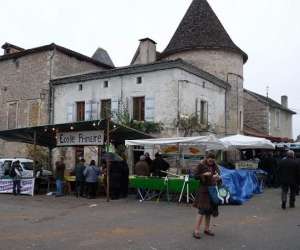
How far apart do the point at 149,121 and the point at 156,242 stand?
1469cm

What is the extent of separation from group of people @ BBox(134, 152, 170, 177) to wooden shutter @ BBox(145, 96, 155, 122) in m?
5.72

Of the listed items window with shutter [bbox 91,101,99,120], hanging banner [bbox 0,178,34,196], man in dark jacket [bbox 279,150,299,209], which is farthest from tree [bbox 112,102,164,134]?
man in dark jacket [bbox 279,150,299,209]

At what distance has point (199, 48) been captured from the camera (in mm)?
27016

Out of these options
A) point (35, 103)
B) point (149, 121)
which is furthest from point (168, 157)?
point (35, 103)

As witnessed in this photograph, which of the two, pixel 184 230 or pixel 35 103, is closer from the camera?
pixel 184 230

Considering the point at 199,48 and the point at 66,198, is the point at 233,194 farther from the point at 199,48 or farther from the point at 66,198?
the point at 199,48

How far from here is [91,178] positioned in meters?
15.9

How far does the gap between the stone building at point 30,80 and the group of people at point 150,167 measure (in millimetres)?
11550

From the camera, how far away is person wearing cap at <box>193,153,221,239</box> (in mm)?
8141

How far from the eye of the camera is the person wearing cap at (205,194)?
8.14 meters

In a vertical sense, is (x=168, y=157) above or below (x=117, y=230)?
above

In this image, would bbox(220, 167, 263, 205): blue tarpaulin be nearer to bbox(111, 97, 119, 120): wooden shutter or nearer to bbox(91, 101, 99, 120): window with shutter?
bbox(111, 97, 119, 120): wooden shutter

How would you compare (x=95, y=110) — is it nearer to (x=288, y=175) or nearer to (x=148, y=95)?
(x=148, y=95)

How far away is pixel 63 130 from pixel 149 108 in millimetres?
6418
